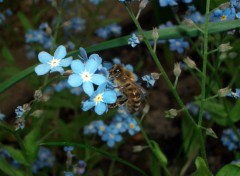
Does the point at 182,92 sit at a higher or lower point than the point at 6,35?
lower

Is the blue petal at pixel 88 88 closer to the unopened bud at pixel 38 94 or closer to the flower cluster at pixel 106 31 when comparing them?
the unopened bud at pixel 38 94

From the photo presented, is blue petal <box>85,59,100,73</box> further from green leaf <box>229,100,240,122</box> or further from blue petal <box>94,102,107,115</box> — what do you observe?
green leaf <box>229,100,240,122</box>

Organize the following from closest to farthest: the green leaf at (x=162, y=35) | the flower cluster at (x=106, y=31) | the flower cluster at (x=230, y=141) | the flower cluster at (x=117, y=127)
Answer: the green leaf at (x=162, y=35)
the flower cluster at (x=117, y=127)
the flower cluster at (x=230, y=141)
the flower cluster at (x=106, y=31)

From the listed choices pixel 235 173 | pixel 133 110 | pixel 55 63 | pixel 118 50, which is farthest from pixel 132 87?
pixel 118 50

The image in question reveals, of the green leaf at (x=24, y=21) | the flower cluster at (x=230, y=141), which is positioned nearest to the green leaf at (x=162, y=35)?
the flower cluster at (x=230, y=141)

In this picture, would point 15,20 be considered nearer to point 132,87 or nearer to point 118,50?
point 118,50

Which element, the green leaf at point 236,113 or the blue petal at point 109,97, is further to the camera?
the green leaf at point 236,113
